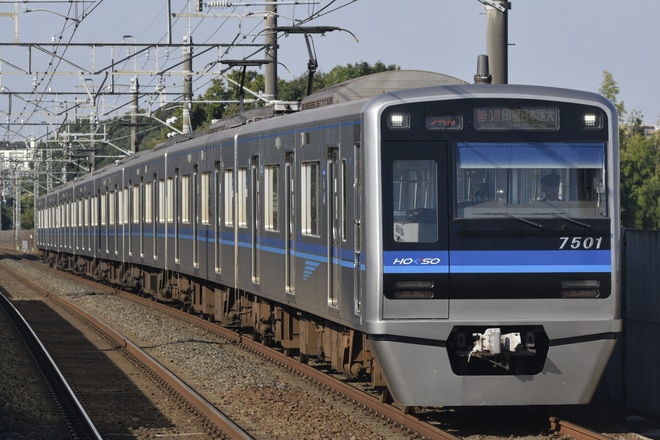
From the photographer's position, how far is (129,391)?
1359 cm

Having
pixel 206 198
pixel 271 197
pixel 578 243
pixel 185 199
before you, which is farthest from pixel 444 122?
pixel 185 199

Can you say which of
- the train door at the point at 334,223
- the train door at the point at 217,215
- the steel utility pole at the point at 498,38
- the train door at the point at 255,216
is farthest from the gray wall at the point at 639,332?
the train door at the point at 217,215

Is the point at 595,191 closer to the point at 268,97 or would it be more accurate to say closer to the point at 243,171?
the point at 243,171

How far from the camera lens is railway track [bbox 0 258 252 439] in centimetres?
1091

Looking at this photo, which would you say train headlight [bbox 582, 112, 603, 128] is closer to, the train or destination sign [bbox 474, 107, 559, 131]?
the train

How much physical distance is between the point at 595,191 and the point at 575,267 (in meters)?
0.63

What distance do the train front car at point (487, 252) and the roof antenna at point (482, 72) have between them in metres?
1.03

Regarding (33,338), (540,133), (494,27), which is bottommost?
(33,338)

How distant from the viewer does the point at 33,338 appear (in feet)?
64.2

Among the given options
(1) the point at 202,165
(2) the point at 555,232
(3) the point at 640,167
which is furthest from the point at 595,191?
(3) the point at 640,167

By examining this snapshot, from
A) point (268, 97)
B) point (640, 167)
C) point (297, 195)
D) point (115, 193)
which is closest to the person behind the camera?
point (297, 195)

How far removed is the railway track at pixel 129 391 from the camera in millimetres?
10914

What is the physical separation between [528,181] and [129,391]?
5699 millimetres

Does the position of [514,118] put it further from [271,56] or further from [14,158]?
[14,158]
